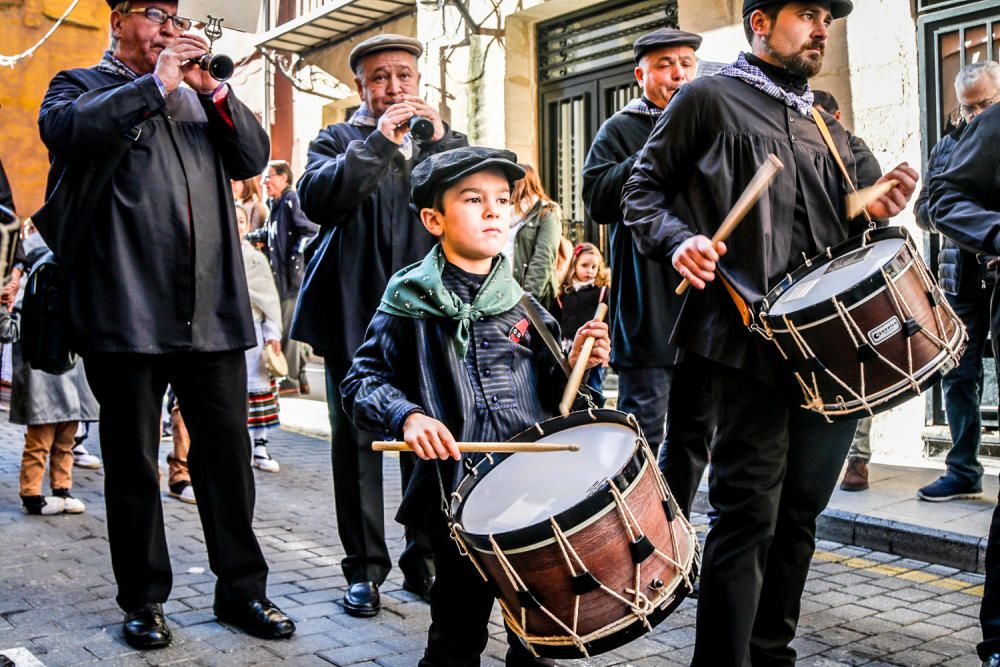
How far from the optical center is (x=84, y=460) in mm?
7895

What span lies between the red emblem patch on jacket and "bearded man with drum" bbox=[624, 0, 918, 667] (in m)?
0.45

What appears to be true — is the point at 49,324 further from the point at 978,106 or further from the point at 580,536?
the point at 978,106

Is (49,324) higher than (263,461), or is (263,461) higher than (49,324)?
(49,324)

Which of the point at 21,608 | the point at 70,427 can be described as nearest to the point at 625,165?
the point at 21,608

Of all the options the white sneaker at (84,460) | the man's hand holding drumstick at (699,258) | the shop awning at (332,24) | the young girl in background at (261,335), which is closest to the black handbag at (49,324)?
the man's hand holding drumstick at (699,258)

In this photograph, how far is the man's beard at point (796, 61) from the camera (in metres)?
3.29

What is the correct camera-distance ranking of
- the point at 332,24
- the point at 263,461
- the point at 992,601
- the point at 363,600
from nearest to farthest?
the point at 992,601, the point at 363,600, the point at 263,461, the point at 332,24

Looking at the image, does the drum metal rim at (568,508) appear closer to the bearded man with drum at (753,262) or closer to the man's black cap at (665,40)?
the bearded man with drum at (753,262)

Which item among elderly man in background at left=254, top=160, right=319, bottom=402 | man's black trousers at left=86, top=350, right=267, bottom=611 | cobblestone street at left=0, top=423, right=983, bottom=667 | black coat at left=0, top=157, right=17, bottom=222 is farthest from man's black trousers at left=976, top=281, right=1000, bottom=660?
elderly man in background at left=254, top=160, right=319, bottom=402

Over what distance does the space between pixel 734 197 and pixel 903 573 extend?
8.98 ft

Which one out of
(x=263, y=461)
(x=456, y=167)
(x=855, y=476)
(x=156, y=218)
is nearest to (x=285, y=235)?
(x=263, y=461)

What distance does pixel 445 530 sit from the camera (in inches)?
118

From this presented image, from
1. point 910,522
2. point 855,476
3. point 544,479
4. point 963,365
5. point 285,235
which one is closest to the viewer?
point 544,479

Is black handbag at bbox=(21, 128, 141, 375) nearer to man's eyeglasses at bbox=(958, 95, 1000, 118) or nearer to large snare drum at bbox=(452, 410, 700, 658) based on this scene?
large snare drum at bbox=(452, 410, 700, 658)
